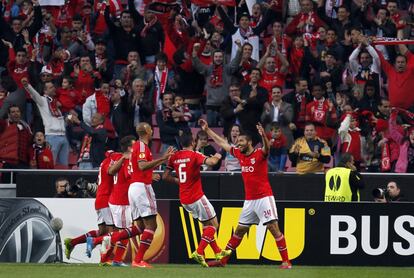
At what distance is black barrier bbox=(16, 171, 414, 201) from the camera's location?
74.8 feet

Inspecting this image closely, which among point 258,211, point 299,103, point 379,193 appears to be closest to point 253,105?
point 299,103

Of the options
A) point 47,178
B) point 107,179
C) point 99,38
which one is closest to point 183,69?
point 99,38

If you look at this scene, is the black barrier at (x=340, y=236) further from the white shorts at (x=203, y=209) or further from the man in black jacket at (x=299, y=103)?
the man in black jacket at (x=299, y=103)

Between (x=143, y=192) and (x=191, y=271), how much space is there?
1628mm

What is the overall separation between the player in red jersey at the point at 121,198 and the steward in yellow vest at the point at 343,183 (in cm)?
339

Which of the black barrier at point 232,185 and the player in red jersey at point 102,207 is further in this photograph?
the black barrier at point 232,185

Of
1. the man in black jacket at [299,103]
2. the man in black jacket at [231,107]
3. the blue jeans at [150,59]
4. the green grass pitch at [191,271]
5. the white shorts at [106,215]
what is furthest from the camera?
the blue jeans at [150,59]

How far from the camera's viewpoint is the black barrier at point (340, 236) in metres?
21.2

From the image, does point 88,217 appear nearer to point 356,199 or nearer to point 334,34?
point 356,199

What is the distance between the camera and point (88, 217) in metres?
21.8

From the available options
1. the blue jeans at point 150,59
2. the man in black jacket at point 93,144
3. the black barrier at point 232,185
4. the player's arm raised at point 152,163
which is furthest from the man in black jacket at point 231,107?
the player's arm raised at point 152,163

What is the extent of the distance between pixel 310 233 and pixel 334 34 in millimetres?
6088

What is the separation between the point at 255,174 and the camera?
1966 centimetres

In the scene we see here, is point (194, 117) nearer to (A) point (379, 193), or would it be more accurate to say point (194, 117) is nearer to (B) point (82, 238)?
(A) point (379, 193)
